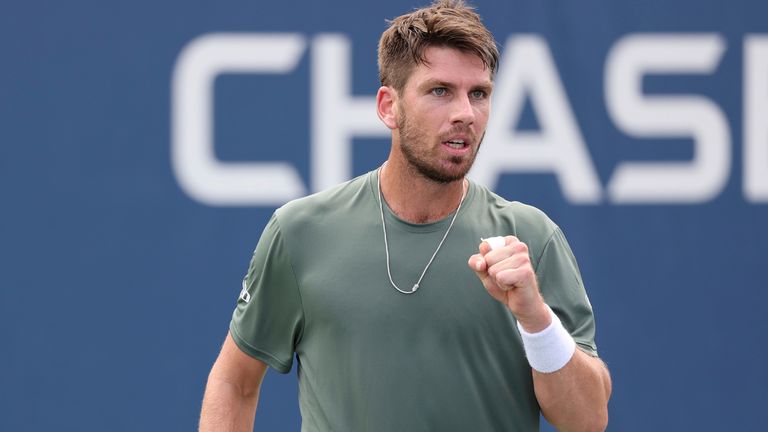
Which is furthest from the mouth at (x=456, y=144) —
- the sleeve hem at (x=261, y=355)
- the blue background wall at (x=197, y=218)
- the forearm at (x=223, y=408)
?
the blue background wall at (x=197, y=218)

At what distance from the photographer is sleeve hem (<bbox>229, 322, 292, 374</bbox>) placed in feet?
7.96

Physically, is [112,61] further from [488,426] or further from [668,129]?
[488,426]

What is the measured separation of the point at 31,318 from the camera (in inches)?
155

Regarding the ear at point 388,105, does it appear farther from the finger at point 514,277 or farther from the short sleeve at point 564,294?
the finger at point 514,277

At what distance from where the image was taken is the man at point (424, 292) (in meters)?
2.22

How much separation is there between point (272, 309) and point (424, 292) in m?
0.36

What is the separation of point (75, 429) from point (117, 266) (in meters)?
0.57

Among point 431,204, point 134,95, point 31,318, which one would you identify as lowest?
point 31,318

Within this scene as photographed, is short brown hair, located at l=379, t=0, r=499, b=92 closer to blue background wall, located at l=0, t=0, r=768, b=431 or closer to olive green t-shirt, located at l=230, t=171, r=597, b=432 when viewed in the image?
olive green t-shirt, located at l=230, t=171, r=597, b=432

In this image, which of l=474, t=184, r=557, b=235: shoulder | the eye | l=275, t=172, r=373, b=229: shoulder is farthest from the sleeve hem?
the eye

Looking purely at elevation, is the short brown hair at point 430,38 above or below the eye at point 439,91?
above

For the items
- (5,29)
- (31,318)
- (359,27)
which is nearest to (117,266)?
(31,318)

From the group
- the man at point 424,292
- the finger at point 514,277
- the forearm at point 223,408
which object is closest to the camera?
the finger at point 514,277

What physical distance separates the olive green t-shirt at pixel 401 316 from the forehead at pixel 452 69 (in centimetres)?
25
